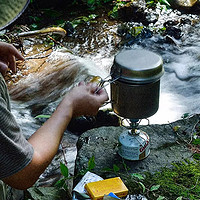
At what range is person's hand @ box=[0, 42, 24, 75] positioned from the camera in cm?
226

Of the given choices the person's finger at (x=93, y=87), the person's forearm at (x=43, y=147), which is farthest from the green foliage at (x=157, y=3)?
the person's forearm at (x=43, y=147)

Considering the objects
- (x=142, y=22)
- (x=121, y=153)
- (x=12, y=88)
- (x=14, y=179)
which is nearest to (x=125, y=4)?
(x=142, y=22)

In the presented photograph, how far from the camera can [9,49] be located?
2.32 m

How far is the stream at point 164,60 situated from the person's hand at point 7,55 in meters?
2.07

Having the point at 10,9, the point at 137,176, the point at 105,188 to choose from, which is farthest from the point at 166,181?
the point at 10,9

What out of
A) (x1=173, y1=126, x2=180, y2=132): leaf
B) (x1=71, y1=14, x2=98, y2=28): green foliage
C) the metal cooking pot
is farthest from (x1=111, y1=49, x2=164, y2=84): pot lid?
(x1=71, y1=14, x2=98, y2=28): green foliage

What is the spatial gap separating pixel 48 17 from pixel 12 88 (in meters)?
4.19

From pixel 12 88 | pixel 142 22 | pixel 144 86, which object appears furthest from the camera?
pixel 142 22

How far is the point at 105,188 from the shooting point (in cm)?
228

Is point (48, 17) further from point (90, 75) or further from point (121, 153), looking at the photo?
point (121, 153)

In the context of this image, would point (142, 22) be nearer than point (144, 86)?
No

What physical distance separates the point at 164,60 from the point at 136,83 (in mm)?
5469

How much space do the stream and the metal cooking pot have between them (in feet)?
6.62

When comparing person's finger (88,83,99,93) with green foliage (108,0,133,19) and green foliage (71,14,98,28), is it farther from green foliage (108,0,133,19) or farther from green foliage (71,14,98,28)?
green foliage (108,0,133,19)
